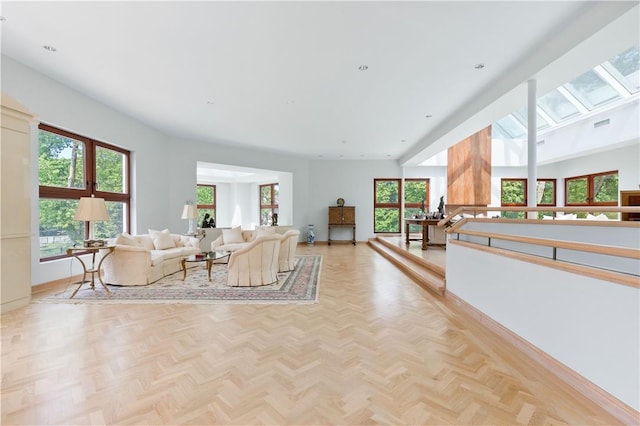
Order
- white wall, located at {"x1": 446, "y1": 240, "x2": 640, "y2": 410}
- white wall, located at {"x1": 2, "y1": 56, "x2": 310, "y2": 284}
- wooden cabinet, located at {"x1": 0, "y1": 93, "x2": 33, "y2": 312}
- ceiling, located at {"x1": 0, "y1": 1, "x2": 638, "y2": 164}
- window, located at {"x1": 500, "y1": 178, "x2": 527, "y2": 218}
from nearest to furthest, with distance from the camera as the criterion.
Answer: white wall, located at {"x1": 446, "y1": 240, "x2": 640, "y2": 410} → ceiling, located at {"x1": 0, "y1": 1, "x2": 638, "y2": 164} → wooden cabinet, located at {"x1": 0, "y1": 93, "x2": 33, "y2": 312} → white wall, located at {"x1": 2, "y1": 56, "x2": 310, "y2": 284} → window, located at {"x1": 500, "y1": 178, "x2": 527, "y2": 218}

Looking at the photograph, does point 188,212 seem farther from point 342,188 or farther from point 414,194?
point 414,194

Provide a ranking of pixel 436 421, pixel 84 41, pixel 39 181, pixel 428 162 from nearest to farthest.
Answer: pixel 436 421 → pixel 84 41 → pixel 39 181 → pixel 428 162

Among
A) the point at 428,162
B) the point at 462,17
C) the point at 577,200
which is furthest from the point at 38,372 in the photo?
the point at 577,200

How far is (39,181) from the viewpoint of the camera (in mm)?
4457

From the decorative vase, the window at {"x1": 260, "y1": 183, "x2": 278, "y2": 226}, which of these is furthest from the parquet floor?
the window at {"x1": 260, "y1": 183, "x2": 278, "y2": 226}

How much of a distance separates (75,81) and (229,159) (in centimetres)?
445

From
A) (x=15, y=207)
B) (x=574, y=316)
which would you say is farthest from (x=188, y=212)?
(x=574, y=316)

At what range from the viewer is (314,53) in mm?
3564

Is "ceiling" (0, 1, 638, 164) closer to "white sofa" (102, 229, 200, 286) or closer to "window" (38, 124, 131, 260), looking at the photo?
"window" (38, 124, 131, 260)

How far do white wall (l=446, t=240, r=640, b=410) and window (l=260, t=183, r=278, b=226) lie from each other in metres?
10.1

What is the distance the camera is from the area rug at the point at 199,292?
3.92 meters

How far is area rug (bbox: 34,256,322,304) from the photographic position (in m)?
3.92

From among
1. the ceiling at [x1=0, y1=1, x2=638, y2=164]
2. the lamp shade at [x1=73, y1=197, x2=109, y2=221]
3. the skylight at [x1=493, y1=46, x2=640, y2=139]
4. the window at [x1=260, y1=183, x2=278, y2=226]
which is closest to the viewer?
the ceiling at [x1=0, y1=1, x2=638, y2=164]

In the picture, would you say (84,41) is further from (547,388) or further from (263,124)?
(547,388)
